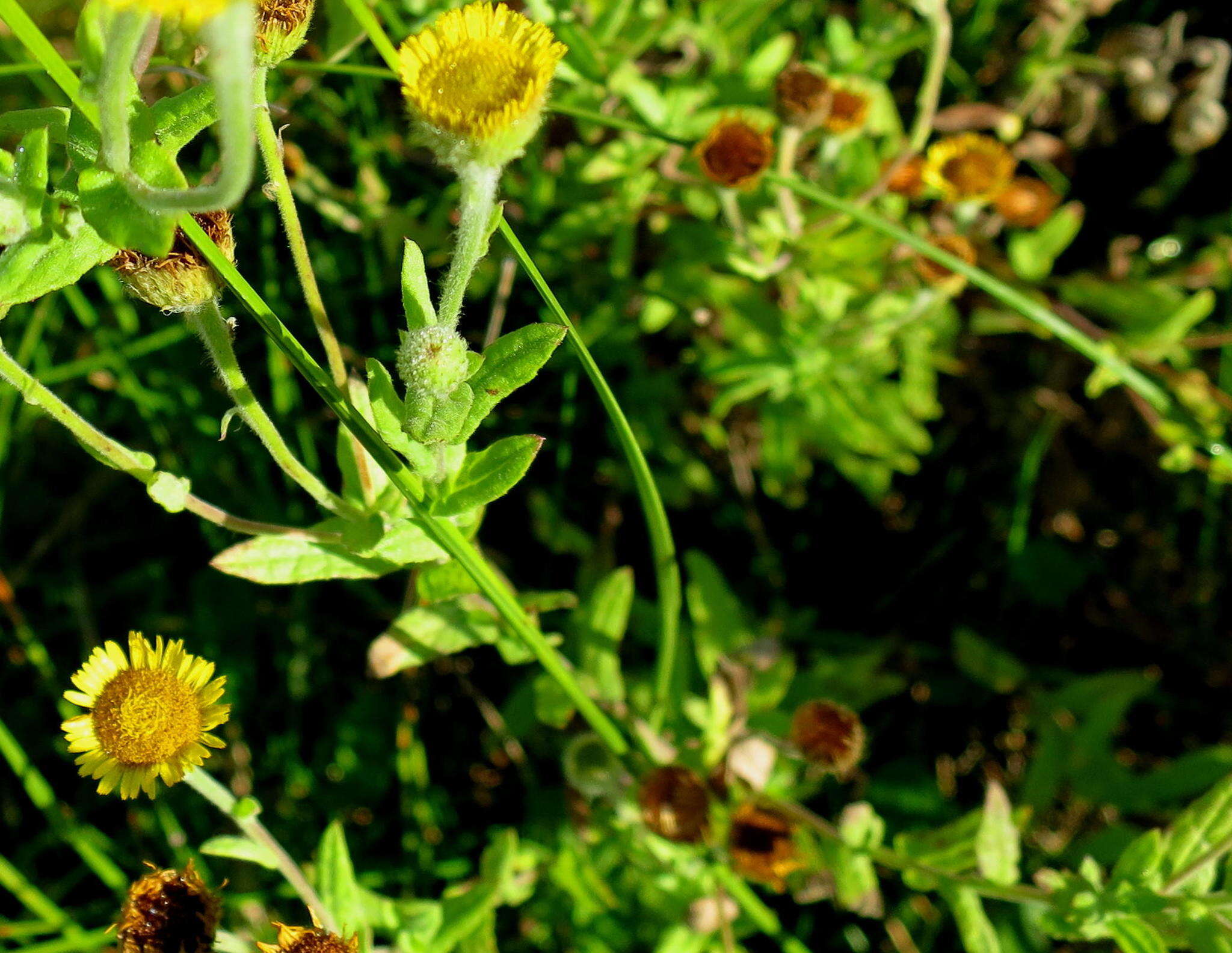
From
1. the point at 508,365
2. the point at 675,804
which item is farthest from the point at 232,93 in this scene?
the point at 675,804

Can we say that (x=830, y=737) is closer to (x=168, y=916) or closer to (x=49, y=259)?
(x=168, y=916)

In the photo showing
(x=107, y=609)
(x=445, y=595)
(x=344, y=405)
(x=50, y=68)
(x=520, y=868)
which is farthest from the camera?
(x=107, y=609)

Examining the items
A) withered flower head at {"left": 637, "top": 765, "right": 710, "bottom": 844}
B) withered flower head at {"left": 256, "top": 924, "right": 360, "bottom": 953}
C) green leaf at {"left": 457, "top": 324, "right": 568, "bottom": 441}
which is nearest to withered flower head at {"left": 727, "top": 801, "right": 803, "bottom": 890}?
withered flower head at {"left": 637, "top": 765, "right": 710, "bottom": 844}

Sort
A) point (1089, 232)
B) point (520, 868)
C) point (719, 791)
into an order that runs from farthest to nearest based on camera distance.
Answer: point (1089, 232), point (520, 868), point (719, 791)

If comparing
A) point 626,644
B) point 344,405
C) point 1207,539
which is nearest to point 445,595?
point 344,405

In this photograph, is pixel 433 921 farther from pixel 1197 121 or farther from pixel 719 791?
pixel 1197 121

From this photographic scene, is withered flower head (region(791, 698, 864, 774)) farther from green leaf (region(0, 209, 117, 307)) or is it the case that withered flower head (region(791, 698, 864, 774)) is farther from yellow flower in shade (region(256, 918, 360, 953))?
green leaf (region(0, 209, 117, 307))
